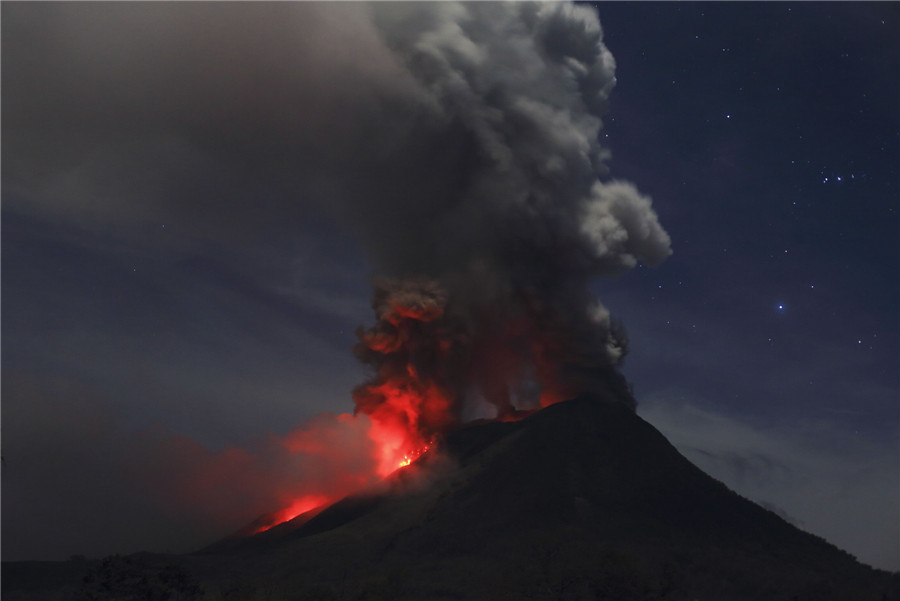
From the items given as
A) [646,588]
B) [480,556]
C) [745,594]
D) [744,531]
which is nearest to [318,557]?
[480,556]

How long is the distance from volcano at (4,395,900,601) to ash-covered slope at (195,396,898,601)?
0.98 feet

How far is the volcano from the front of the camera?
9262 cm

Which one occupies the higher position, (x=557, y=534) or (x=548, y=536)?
(x=557, y=534)

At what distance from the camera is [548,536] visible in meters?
107

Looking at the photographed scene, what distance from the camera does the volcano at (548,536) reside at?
3647 inches

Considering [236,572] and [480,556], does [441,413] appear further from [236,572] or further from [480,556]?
[236,572]

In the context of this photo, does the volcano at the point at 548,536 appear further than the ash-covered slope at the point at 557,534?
No

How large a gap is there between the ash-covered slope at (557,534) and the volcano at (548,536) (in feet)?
0.98

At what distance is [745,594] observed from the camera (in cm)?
9481

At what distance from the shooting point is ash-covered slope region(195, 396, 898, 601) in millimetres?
93062

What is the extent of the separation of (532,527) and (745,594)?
103 ft

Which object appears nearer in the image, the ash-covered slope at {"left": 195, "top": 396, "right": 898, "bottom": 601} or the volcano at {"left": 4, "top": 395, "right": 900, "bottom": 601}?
the volcano at {"left": 4, "top": 395, "right": 900, "bottom": 601}

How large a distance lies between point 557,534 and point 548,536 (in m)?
2.08

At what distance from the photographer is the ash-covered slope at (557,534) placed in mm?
93062
